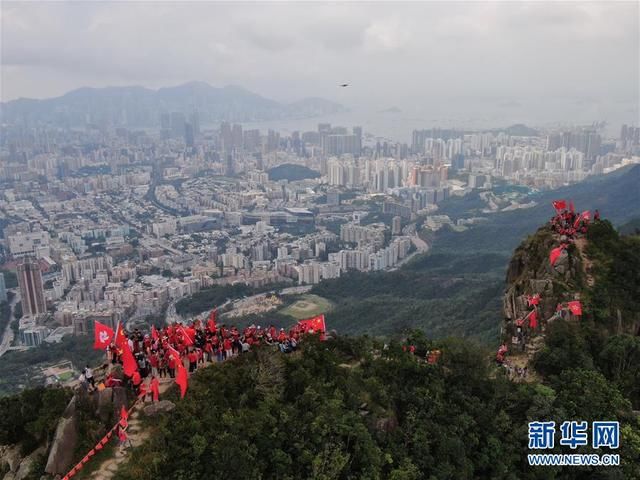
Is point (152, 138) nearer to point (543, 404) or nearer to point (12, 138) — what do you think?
point (12, 138)

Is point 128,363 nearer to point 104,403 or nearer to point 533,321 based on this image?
point 104,403

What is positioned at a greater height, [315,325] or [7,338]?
[315,325]

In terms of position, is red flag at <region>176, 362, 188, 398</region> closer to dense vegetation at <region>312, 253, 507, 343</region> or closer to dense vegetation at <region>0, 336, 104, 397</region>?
dense vegetation at <region>312, 253, 507, 343</region>

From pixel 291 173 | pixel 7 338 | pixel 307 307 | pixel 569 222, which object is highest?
pixel 569 222

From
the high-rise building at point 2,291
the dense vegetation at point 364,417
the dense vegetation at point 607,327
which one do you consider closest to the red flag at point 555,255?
the dense vegetation at point 607,327

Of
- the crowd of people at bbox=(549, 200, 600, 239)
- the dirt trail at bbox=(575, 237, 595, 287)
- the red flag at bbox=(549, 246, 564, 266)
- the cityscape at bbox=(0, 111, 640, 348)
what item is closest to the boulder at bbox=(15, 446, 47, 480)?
the red flag at bbox=(549, 246, 564, 266)

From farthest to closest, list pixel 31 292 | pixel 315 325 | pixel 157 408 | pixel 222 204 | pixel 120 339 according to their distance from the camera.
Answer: pixel 222 204 < pixel 31 292 < pixel 315 325 < pixel 120 339 < pixel 157 408

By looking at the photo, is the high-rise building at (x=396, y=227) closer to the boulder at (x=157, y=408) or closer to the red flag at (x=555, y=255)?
the red flag at (x=555, y=255)

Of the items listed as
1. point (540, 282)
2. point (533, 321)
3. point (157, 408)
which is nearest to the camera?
point (157, 408)

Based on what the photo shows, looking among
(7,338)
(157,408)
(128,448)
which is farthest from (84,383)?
(7,338)
